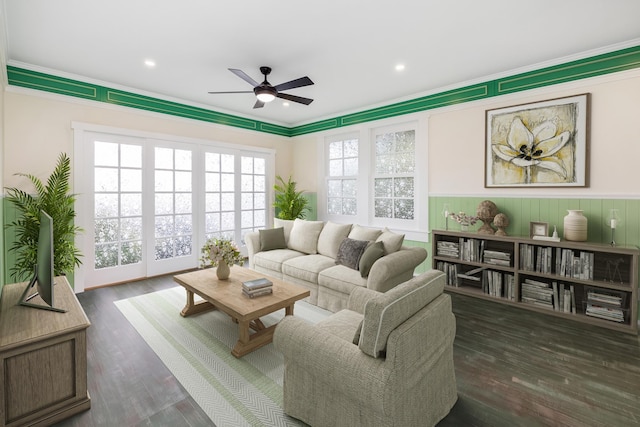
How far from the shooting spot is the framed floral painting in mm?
3311

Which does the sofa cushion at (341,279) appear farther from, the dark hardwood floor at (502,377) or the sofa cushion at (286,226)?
the sofa cushion at (286,226)

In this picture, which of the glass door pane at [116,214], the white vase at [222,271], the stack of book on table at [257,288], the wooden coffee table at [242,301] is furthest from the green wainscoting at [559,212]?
the glass door pane at [116,214]

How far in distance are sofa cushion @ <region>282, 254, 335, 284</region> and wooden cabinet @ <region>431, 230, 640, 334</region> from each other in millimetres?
1567

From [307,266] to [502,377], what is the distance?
2153 mm

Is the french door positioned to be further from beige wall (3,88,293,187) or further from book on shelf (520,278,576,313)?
book on shelf (520,278,576,313)

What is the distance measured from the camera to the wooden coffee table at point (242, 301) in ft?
8.08

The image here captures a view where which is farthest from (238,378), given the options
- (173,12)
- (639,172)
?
(639,172)

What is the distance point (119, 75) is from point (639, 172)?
598cm

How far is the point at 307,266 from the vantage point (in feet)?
12.0

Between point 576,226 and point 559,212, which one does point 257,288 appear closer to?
point 576,226

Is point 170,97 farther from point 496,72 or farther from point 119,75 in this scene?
point 496,72

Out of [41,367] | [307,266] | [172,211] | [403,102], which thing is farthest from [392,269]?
[172,211]

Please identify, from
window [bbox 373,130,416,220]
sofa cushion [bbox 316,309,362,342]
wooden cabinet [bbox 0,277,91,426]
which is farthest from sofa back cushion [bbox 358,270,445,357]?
window [bbox 373,130,416,220]

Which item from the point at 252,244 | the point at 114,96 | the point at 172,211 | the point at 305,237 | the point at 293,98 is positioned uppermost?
the point at 114,96
